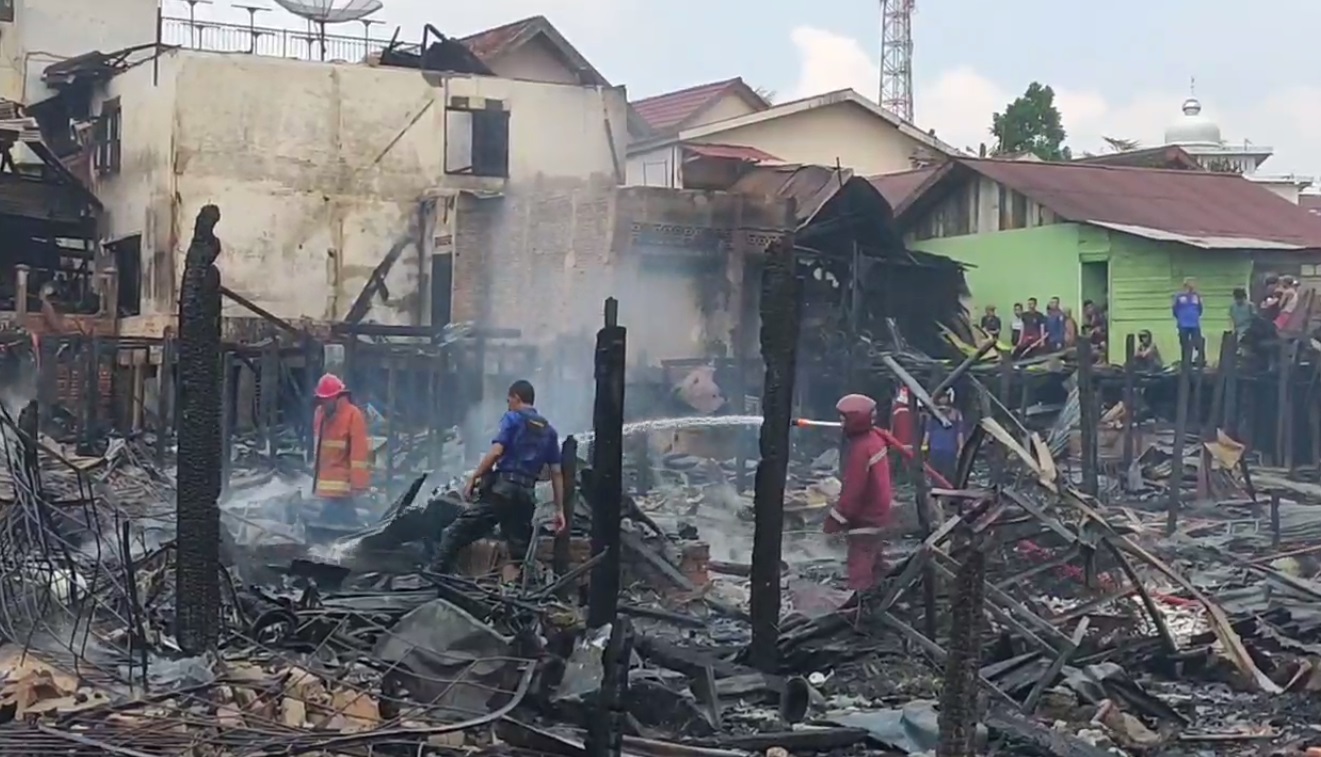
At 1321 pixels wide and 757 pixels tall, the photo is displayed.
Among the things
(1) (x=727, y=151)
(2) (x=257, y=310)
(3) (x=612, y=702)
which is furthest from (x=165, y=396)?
(1) (x=727, y=151)

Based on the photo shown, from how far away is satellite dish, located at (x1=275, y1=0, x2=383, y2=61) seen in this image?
34000 mm

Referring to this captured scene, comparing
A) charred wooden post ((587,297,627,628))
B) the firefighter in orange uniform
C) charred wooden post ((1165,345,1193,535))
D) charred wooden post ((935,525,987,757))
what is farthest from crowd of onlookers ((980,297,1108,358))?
charred wooden post ((935,525,987,757))

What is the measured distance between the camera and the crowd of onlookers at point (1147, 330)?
79.9 feet

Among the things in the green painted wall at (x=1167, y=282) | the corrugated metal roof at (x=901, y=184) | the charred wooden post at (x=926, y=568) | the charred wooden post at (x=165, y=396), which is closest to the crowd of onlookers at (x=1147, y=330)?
the green painted wall at (x=1167, y=282)

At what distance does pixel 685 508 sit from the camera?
19.5m

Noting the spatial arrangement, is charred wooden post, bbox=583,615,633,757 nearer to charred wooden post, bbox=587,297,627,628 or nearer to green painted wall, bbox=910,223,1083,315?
charred wooden post, bbox=587,297,627,628

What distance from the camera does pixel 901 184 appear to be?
35344 millimetres

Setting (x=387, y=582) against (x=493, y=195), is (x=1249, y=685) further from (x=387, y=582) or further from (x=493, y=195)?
(x=493, y=195)

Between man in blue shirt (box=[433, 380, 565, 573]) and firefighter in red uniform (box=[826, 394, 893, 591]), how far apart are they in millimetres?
2028

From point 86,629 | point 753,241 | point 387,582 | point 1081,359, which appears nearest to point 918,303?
point 753,241

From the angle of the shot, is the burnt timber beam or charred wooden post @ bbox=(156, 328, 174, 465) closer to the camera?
the burnt timber beam

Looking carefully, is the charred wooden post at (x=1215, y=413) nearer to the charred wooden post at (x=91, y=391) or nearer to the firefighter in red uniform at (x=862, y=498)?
the firefighter in red uniform at (x=862, y=498)

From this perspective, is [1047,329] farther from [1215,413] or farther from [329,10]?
[329,10]

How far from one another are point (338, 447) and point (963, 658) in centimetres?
914
